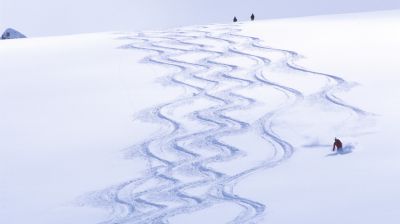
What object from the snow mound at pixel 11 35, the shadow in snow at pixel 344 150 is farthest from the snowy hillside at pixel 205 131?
the snow mound at pixel 11 35

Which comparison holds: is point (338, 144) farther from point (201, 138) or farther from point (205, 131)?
point (205, 131)

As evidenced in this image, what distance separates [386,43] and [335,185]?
441 inches

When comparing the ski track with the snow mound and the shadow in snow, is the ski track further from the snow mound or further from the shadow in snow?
the snow mound

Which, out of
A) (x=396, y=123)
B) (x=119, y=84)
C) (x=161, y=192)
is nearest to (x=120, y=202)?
(x=161, y=192)

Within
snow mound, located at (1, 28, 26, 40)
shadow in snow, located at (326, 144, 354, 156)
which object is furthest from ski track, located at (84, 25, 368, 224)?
snow mound, located at (1, 28, 26, 40)

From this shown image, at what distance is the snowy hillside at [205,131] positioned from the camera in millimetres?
11203

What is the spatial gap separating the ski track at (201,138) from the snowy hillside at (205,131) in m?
0.03

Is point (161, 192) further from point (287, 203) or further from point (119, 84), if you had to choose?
point (119, 84)

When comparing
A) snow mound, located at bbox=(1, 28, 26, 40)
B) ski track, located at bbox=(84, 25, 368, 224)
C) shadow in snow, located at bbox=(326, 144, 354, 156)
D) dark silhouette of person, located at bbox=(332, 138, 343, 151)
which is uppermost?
dark silhouette of person, located at bbox=(332, 138, 343, 151)

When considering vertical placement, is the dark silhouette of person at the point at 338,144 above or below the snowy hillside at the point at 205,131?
above

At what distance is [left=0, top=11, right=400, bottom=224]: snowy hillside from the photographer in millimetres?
11203

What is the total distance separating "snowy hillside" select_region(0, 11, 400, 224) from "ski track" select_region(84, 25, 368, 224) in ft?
0.10

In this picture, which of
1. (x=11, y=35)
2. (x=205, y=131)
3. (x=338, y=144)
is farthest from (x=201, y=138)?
(x=11, y=35)

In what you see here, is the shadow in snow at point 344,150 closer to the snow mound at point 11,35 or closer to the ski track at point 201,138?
the ski track at point 201,138
